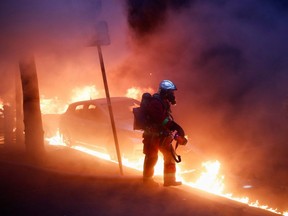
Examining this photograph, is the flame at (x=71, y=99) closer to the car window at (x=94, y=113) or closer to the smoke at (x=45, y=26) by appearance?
the car window at (x=94, y=113)

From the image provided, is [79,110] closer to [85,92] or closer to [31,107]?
[31,107]

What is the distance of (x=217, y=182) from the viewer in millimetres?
8195

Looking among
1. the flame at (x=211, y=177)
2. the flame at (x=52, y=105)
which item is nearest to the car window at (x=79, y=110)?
the flame at (x=211, y=177)

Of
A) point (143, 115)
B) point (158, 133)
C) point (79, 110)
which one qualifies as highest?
point (79, 110)

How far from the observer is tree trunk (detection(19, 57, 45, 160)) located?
28.7 feet

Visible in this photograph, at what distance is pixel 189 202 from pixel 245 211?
808 mm

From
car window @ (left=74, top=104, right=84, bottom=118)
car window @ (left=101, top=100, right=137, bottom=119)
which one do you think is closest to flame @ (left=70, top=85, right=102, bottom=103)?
car window @ (left=74, top=104, right=84, bottom=118)

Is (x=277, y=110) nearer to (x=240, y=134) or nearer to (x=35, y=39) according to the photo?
(x=240, y=134)

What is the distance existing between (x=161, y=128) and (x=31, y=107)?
4240mm

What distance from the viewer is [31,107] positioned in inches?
344

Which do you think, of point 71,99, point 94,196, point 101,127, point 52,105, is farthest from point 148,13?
point 94,196

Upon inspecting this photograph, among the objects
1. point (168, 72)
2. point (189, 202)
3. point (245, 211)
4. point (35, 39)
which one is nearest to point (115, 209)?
point (189, 202)

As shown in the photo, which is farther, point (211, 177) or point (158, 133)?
point (211, 177)

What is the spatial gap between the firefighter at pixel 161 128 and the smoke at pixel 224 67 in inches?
216
